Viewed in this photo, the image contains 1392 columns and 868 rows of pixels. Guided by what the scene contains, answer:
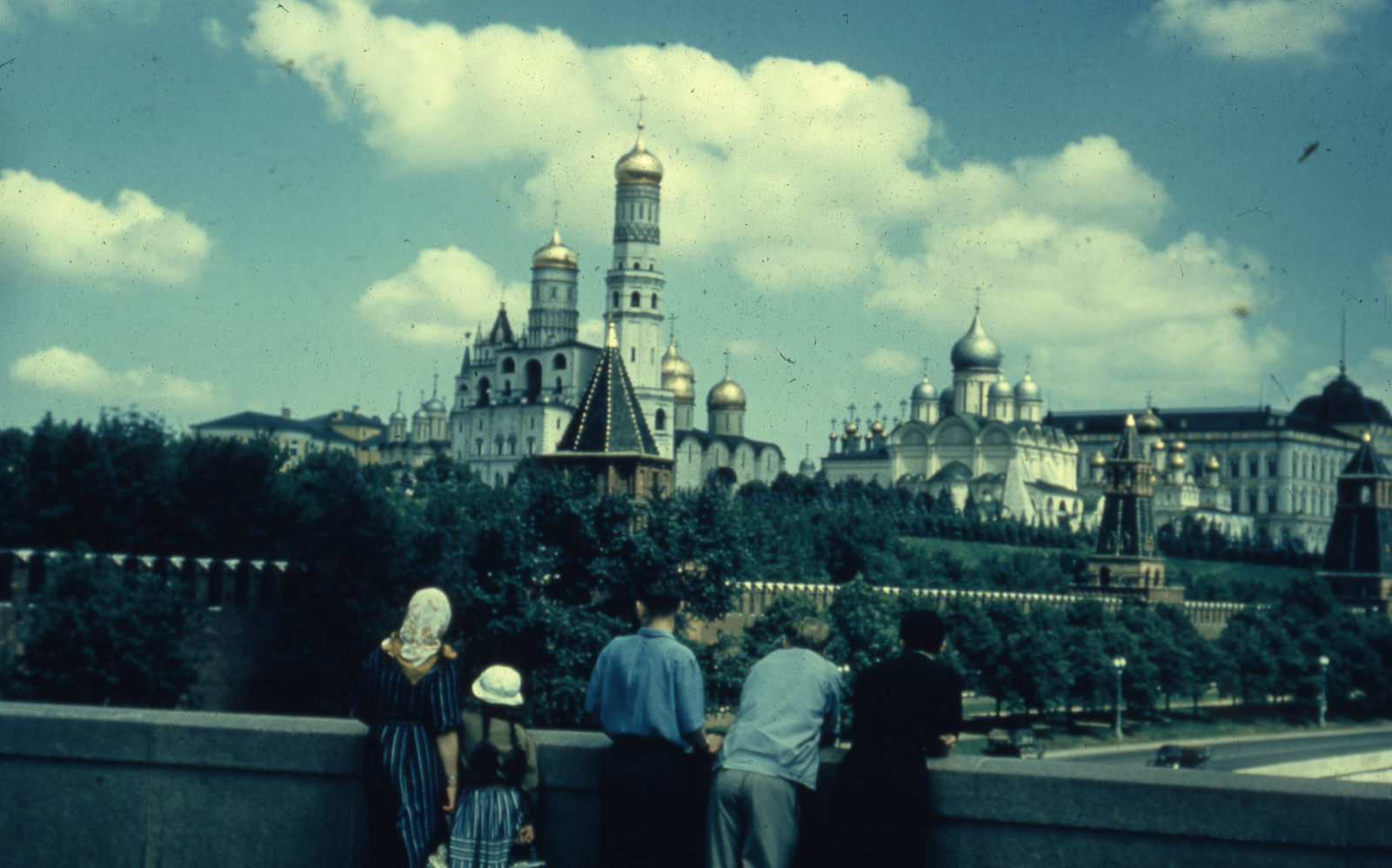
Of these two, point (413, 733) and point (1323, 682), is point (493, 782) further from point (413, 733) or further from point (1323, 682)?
point (1323, 682)

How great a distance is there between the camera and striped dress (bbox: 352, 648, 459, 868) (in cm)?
760

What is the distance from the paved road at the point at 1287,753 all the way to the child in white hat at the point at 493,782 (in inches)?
1421

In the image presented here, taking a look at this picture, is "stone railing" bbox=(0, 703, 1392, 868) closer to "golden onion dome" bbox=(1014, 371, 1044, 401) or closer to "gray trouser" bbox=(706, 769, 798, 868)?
"gray trouser" bbox=(706, 769, 798, 868)

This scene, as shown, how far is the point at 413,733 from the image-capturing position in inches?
301

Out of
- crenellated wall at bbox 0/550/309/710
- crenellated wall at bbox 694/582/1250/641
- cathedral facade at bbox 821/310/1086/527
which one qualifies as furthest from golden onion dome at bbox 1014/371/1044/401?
crenellated wall at bbox 0/550/309/710

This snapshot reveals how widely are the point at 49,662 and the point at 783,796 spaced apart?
32605 millimetres

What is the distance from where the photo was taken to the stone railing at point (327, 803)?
6840 mm

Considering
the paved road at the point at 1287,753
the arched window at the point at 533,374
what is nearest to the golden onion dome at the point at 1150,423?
the arched window at the point at 533,374

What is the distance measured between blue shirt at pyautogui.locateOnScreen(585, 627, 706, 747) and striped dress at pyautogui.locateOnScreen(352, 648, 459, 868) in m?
0.72

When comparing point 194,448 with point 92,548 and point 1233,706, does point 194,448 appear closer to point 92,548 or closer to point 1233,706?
point 92,548

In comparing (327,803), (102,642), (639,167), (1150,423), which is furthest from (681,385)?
(327,803)

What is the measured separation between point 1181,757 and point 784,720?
41071 millimetres

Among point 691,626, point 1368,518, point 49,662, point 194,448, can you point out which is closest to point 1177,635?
point 691,626

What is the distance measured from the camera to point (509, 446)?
11612 centimetres
